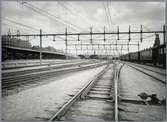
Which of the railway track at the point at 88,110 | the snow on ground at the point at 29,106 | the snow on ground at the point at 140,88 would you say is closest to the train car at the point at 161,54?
the snow on ground at the point at 140,88

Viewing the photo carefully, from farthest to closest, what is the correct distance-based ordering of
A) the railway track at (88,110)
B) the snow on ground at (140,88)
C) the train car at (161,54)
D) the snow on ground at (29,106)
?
the train car at (161,54) → the snow on ground at (140,88) → the snow on ground at (29,106) → the railway track at (88,110)

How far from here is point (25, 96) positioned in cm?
527

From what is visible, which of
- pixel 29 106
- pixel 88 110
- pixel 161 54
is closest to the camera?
pixel 88 110

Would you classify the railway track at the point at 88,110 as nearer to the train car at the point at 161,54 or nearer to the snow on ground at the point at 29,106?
the snow on ground at the point at 29,106

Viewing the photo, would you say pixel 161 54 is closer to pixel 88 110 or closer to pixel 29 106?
pixel 88 110

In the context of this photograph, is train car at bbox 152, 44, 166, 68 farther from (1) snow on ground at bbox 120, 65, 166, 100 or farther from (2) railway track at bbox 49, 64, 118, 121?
(2) railway track at bbox 49, 64, 118, 121

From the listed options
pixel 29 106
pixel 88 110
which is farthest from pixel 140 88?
pixel 29 106

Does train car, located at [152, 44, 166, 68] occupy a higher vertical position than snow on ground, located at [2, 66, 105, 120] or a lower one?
higher

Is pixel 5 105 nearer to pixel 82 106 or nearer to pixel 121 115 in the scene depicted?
pixel 82 106

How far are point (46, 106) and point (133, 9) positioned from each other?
13.7 ft

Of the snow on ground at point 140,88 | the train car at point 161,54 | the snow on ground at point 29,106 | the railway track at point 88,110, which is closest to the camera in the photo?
the railway track at point 88,110

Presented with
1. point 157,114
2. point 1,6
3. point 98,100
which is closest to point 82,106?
point 98,100

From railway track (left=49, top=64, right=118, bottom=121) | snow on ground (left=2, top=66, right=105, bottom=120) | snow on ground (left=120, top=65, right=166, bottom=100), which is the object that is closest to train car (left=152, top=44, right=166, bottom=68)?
snow on ground (left=120, top=65, right=166, bottom=100)

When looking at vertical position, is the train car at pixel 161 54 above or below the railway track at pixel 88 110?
above
